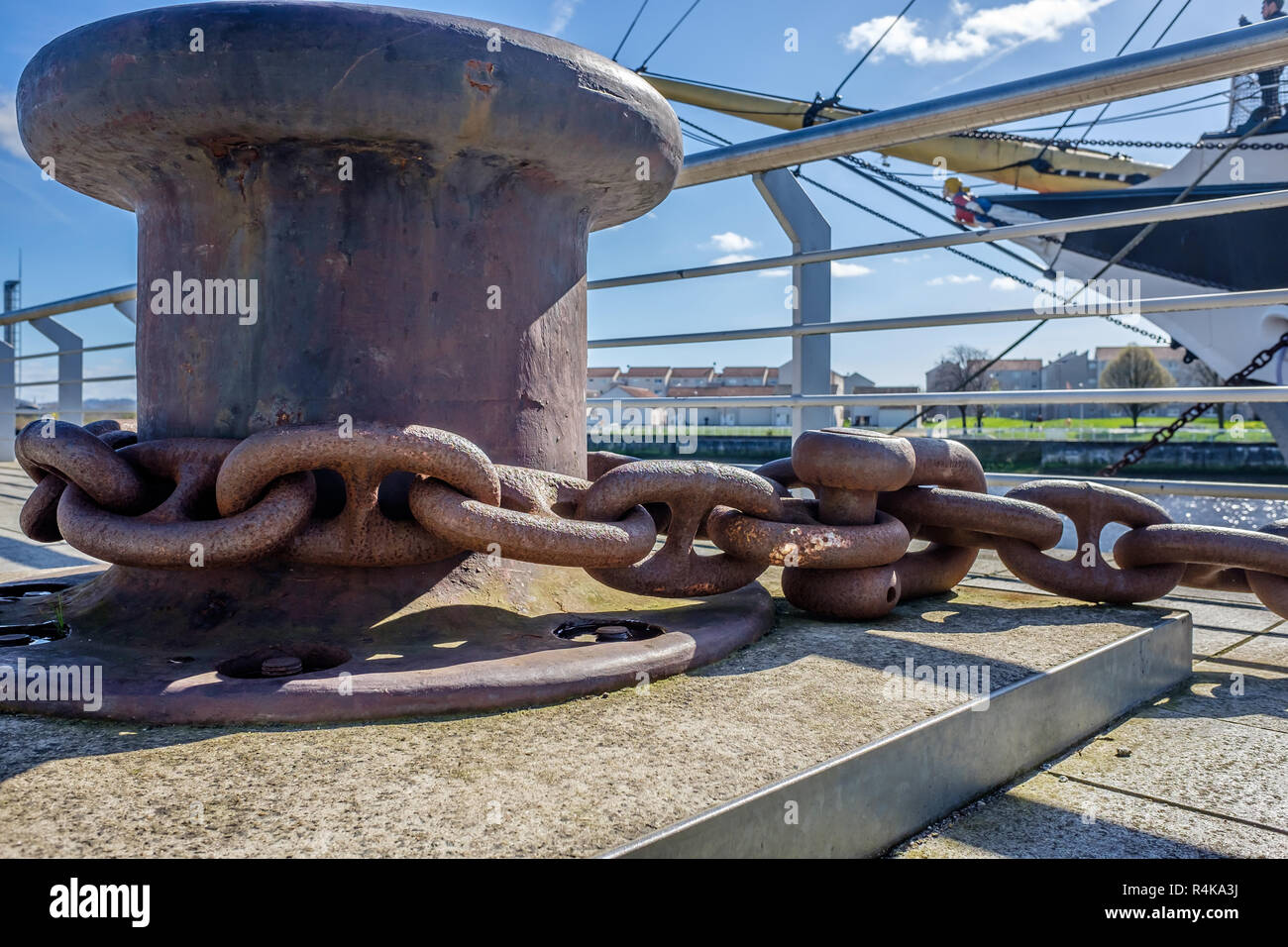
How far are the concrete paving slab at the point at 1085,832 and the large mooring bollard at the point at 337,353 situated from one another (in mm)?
497

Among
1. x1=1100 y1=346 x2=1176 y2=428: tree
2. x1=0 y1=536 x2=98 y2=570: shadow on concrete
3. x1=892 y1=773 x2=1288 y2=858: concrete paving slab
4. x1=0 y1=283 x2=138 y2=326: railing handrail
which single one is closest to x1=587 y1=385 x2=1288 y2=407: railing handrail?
x1=892 y1=773 x2=1288 y2=858: concrete paving slab

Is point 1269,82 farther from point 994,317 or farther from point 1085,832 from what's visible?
point 1085,832

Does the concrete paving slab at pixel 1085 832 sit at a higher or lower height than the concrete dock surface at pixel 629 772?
lower

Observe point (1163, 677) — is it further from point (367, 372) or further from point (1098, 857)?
point (367, 372)

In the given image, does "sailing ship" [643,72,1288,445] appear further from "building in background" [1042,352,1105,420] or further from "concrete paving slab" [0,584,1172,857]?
"building in background" [1042,352,1105,420]

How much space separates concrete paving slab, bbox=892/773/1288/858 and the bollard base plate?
493 mm

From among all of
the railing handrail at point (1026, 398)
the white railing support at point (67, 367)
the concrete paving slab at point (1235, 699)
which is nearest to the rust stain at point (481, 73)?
the railing handrail at point (1026, 398)

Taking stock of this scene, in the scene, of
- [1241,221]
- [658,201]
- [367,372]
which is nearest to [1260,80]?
[1241,221]

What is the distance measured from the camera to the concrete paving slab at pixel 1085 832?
4.05 ft

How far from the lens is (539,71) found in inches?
65.9

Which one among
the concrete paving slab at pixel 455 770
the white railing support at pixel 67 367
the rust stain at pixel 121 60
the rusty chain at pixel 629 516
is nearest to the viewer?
the concrete paving slab at pixel 455 770

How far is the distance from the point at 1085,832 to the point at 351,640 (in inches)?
44.7

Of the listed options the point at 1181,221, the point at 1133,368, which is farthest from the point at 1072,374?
the point at 1181,221

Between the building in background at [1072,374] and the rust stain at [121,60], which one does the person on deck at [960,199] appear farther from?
the building in background at [1072,374]
